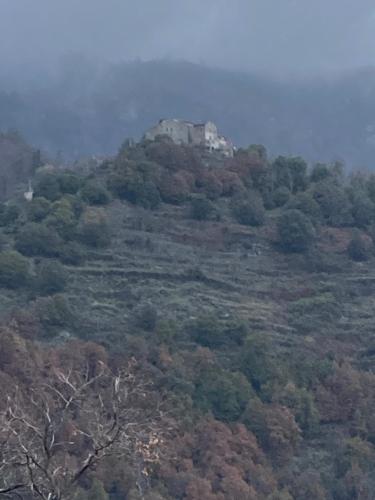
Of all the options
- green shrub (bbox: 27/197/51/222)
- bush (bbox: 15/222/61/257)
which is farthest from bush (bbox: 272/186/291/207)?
bush (bbox: 15/222/61/257)

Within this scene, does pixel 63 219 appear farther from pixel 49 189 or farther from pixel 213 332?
pixel 213 332

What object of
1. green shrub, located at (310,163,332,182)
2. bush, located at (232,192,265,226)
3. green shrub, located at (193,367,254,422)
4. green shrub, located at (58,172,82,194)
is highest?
green shrub, located at (310,163,332,182)

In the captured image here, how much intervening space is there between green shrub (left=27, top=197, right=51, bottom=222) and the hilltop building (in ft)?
35.3

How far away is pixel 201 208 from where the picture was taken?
52.0m

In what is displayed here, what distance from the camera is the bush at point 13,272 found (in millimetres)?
45969

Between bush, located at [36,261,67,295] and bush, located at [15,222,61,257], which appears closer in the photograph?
bush, located at [36,261,67,295]

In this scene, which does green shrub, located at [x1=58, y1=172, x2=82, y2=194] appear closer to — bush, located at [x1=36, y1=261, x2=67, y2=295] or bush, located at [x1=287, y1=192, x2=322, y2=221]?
bush, located at [x1=36, y1=261, x2=67, y2=295]

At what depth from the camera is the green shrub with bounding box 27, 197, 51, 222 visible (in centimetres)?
5106

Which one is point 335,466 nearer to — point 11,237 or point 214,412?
point 214,412

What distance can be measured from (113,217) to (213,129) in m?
14.0

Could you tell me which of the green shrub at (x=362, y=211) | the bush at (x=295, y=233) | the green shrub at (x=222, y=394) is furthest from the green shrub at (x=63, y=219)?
the green shrub at (x=362, y=211)

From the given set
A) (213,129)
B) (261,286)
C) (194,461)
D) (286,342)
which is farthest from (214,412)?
(213,129)

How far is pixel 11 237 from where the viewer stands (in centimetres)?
5038

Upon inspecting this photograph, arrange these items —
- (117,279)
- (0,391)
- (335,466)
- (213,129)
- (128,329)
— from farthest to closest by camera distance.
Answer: (213,129), (117,279), (128,329), (335,466), (0,391)
